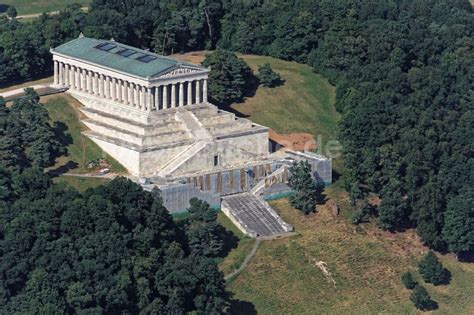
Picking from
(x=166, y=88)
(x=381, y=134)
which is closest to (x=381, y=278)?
(x=381, y=134)

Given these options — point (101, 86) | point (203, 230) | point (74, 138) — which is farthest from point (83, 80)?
point (203, 230)

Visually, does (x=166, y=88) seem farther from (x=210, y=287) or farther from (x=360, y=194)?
(x=210, y=287)

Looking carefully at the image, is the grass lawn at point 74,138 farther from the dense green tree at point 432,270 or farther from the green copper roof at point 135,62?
the dense green tree at point 432,270

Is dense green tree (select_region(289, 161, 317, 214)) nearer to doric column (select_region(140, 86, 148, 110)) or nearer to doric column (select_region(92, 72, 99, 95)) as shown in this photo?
doric column (select_region(140, 86, 148, 110))

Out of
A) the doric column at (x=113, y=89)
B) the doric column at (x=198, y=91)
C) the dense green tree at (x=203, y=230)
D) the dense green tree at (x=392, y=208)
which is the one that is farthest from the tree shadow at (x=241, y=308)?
the doric column at (x=113, y=89)

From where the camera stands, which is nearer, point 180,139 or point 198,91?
point 180,139

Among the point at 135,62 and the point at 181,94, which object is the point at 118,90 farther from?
the point at 181,94
